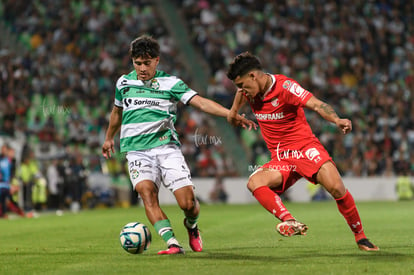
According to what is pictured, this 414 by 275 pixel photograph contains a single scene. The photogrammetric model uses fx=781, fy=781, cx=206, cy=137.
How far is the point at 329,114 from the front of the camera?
7.70 meters

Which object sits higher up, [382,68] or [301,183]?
[382,68]

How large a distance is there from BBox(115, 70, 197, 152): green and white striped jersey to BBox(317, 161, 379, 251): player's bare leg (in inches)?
64.3

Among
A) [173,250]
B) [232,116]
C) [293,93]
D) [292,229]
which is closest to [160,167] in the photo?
[173,250]

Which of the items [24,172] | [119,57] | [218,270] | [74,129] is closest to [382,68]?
[119,57]

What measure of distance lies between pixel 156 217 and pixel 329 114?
2112mm

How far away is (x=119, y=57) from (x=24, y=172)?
760cm

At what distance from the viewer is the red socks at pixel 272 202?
309 inches

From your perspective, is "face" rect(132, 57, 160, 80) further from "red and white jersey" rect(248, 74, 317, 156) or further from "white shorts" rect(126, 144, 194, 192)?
"red and white jersey" rect(248, 74, 317, 156)

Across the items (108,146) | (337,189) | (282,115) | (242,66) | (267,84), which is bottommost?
(337,189)

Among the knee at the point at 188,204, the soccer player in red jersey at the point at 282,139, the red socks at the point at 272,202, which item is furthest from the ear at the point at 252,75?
the knee at the point at 188,204

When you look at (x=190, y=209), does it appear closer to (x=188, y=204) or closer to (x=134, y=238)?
(x=188, y=204)

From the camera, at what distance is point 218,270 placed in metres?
6.79

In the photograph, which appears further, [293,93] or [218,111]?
[293,93]

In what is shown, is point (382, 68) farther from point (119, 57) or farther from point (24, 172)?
point (24, 172)
